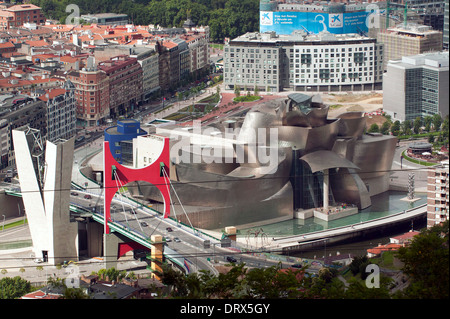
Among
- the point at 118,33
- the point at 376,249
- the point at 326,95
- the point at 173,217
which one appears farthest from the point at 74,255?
the point at 118,33

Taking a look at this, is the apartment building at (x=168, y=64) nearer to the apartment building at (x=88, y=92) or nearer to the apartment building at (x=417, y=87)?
the apartment building at (x=88, y=92)

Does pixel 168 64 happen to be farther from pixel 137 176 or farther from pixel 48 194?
pixel 48 194

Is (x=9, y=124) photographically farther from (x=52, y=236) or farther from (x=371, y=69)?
(x=371, y=69)

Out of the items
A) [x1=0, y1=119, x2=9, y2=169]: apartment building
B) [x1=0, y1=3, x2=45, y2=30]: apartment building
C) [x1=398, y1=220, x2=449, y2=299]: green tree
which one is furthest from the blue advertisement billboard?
[x1=398, y1=220, x2=449, y2=299]: green tree

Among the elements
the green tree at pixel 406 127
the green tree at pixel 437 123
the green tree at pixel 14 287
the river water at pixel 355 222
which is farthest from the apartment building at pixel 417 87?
the green tree at pixel 14 287

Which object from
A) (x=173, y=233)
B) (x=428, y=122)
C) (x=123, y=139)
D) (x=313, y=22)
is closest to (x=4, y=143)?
(x=123, y=139)

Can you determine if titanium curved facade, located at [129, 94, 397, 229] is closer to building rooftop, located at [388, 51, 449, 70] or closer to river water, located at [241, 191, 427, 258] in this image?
river water, located at [241, 191, 427, 258]
